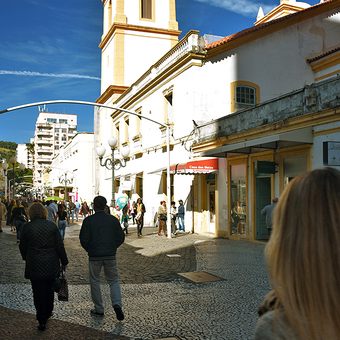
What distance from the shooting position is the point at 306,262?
1312mm

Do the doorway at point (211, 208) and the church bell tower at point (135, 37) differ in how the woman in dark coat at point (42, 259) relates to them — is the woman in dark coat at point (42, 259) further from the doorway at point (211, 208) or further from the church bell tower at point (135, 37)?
the church bell tower at point (135, 37)

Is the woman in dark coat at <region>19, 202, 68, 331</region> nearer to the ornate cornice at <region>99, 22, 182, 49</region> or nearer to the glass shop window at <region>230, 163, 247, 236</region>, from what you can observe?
the glass shop window at <region>230, 163, 247, 236</region>

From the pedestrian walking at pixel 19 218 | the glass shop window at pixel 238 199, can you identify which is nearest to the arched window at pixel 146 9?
the glass shop window at pixel 238 199

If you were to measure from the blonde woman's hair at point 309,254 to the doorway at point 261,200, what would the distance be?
48.5 feet

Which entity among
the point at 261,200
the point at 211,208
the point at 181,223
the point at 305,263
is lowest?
the point at 181,223

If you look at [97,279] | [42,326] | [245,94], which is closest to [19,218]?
[97,279]

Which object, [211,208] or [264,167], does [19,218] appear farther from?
[264,167]

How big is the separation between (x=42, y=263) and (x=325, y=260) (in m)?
4.97

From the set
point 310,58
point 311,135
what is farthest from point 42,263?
point 310,58

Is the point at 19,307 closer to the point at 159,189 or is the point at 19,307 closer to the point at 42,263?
the point at 42,263

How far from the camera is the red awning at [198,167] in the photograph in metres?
17.9

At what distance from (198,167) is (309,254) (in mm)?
16692

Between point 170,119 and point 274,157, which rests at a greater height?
point 170,119

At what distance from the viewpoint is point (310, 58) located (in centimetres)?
2114
